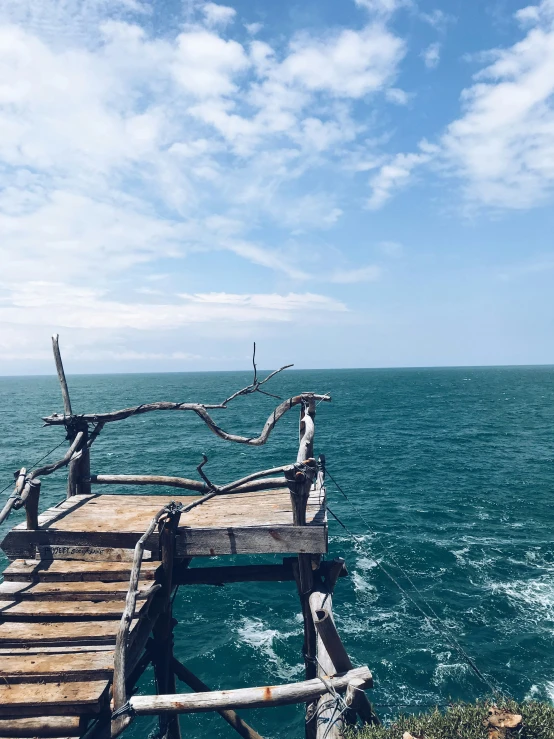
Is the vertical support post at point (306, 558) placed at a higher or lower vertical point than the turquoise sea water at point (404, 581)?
higher

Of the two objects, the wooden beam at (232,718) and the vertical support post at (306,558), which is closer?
the vertical support post at (306,558)

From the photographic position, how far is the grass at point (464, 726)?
538cm

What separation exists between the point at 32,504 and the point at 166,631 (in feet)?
11.1

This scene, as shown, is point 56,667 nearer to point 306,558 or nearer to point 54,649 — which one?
point 54,649

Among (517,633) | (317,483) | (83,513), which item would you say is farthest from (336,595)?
(83,513)

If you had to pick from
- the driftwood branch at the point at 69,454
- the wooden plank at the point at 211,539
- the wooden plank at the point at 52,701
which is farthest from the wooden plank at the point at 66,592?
the driftwood branch at the point at 69,454

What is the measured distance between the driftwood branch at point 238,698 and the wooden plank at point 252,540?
2.24 metres

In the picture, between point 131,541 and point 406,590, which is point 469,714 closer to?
point 131,541

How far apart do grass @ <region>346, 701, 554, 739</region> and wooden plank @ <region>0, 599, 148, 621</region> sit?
3339 mm

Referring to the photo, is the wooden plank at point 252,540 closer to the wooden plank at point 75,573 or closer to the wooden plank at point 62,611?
the wooden plank at point 75,573

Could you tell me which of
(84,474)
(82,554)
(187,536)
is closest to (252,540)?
(187,536)

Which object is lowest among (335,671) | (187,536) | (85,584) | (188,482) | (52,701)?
(335,671)

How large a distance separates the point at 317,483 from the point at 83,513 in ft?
15.8

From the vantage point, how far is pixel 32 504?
25.0ft
